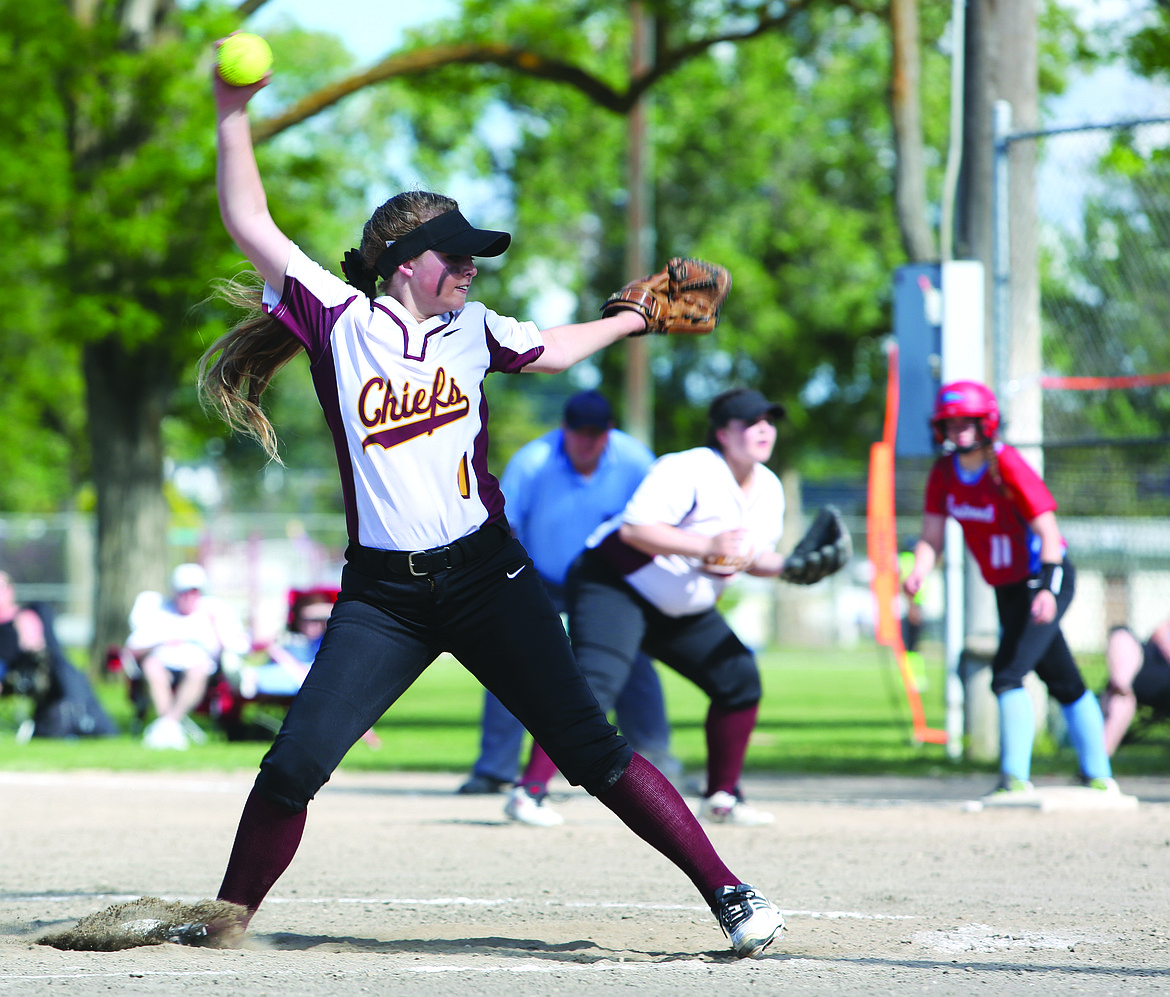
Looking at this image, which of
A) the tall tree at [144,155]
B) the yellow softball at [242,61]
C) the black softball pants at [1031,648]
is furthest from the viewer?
the tall tree at [144,155]

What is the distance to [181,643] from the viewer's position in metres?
12.8

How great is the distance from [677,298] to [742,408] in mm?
2148

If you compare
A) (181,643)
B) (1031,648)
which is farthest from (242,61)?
(181,643)

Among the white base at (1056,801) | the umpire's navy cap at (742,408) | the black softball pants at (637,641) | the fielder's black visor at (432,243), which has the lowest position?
the white base at (1056,801)

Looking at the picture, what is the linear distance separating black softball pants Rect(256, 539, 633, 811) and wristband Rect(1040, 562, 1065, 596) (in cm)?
372

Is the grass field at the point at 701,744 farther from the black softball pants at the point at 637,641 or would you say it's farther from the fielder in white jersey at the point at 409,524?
the fielder in white jersey at the point at 409,524

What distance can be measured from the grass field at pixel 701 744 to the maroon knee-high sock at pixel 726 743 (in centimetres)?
287

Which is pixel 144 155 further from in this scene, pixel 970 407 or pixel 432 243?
pixel 432 243

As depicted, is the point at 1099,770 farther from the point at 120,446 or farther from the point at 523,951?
the point at 120,446

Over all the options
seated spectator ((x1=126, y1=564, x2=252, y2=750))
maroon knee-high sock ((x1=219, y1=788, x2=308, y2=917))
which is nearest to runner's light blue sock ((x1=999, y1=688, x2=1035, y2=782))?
maroon knee-high sock ((x1=219, y1=788, x2=308, y2=917))

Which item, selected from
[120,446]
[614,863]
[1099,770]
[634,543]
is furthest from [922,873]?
[120,446]

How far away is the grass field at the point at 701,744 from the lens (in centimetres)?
1014

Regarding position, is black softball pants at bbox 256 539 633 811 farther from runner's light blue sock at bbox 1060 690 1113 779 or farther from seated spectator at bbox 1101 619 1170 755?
seated spectator at bbox 1101 619 1170 755

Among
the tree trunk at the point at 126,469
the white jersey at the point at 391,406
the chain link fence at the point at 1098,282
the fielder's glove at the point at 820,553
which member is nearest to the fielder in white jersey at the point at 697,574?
the fielder's glove at the point at 820,553
